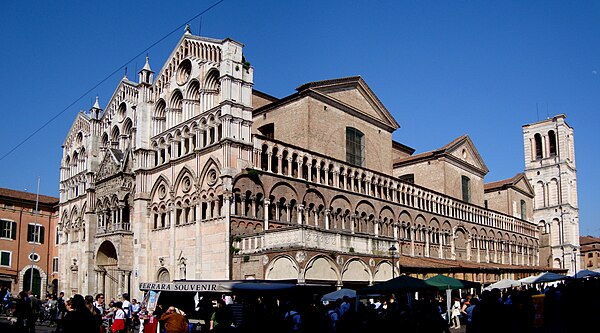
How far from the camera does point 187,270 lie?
34562mm

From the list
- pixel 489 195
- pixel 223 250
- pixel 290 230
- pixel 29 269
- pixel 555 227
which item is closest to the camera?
pixel 290 230

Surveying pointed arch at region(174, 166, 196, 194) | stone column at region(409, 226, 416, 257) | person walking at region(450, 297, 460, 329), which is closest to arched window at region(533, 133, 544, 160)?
stone column at region(409, 226, 416, 257)

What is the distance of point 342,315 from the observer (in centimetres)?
1446

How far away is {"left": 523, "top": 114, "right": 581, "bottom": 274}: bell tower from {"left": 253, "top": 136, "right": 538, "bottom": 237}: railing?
62.9ft

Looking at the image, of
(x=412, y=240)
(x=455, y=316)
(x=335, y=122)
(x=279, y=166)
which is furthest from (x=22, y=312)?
(x=412, y=240)

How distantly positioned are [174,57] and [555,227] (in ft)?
185

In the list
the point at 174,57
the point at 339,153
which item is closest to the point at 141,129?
the point at 174,57

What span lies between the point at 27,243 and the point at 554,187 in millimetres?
62308

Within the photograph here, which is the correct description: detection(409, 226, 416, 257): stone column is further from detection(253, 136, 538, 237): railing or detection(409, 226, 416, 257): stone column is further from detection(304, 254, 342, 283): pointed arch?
detection(304, 254, 342, 283): pointed arch

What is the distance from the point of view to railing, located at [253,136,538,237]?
34.8 m

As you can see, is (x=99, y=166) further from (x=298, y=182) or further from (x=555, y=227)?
(x=555, y=227)

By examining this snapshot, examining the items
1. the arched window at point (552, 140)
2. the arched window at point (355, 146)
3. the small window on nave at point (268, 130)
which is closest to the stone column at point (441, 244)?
the arched window at point (355, 146)

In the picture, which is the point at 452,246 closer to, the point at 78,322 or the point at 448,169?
the point at 448,169

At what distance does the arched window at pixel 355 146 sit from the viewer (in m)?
43.5
